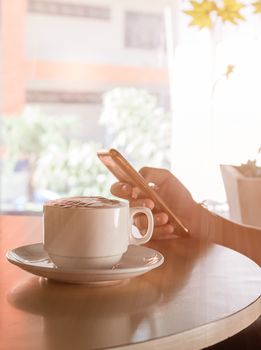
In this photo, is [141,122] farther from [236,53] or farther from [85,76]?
[236,53]

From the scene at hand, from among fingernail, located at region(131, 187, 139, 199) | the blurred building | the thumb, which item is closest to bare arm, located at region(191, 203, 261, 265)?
the thumb

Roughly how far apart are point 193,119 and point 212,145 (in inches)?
8.0

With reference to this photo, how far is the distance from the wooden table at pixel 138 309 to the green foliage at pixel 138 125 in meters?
3.00

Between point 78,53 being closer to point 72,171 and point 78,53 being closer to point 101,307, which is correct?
point 72,171

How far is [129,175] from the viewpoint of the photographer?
3.75 feet

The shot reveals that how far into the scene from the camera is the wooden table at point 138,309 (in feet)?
2.18

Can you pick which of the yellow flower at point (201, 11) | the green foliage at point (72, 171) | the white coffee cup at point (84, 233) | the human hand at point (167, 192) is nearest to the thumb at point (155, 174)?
the human hand at point (167, 192)

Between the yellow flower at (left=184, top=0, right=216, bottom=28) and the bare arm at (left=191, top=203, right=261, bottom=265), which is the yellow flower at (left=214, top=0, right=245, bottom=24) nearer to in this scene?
the yellow flower at (left=184, top=0, right=216, bottom=28)

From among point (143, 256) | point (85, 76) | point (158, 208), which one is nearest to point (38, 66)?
point (85, 76)

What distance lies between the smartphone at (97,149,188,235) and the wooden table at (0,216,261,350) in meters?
0.18

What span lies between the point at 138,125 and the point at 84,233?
10.6ft

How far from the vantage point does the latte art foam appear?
868 mm

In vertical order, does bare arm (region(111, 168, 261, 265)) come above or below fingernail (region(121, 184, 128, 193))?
below

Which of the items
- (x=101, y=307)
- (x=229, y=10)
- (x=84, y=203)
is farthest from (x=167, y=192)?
(x=229, y=10)
